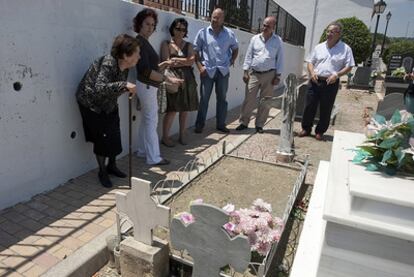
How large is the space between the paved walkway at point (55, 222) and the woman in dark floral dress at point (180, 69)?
1120 millimetres

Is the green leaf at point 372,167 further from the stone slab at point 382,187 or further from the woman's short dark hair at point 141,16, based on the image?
the woman's short dark hair at point 141,16

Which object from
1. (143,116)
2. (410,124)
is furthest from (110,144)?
(410,124)

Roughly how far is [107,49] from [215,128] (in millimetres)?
2768

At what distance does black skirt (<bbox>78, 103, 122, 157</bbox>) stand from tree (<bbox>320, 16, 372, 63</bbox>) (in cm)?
1788

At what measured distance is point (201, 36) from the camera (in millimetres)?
5324

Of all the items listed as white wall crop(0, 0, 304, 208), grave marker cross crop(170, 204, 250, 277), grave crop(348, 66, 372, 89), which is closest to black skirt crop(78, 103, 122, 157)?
white wall crop(0, 0, 304, 208)

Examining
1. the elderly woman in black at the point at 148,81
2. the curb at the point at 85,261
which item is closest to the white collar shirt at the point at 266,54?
the elderly woman in black at the point at 148,81

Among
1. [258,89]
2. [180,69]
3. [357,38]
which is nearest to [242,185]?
[180,69]

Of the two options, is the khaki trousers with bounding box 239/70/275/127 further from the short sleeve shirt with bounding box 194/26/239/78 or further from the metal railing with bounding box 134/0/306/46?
the metal railing with bounding box 134/0/306/46

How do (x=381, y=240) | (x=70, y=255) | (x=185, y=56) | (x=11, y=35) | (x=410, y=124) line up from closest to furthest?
(x=381, y=240) → (x=410, y=124) → (x=70, y=255) → (x=11, y=35) → (x=185, y=56)

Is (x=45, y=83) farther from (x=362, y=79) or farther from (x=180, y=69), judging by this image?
(x=362, y=79)

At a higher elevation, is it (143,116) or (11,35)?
(11,35)

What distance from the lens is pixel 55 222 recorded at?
2777 mm

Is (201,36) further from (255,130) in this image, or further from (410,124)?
(410,124)
